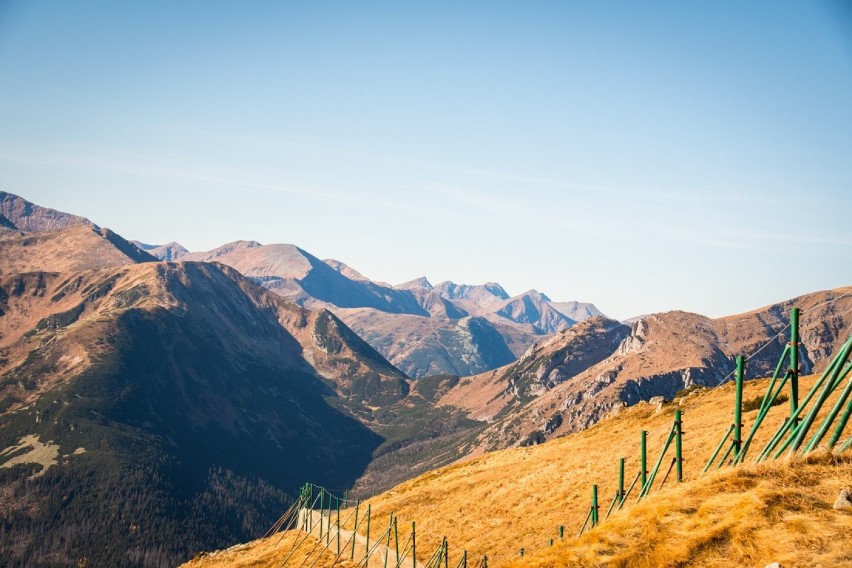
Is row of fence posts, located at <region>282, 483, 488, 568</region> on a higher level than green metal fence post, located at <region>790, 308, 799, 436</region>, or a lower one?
lower

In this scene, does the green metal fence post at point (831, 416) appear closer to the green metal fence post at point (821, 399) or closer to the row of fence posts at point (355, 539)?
the green metal fence post at point (821, 399)

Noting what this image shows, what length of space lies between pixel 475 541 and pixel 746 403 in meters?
41.3

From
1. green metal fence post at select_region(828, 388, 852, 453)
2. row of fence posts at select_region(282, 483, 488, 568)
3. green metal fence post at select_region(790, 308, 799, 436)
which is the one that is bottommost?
row of fence posts at select_region(282, 483, 488, 568)

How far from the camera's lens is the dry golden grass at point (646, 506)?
18.4 metres

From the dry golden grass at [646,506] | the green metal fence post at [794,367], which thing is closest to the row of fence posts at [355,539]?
the dry golden grass at [646,506]

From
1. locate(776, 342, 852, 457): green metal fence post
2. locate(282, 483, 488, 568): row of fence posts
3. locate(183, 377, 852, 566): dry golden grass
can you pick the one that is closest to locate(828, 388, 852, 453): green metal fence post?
locate(183, 377, 852, 566): dry golden grass

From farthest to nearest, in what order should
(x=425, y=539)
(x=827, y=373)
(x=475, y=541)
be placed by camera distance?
(x=425, y=539) < (x=475, y=541) < (x=827, y=373)

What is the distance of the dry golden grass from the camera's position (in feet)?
60.4

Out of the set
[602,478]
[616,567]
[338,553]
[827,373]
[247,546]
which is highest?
[827,373]

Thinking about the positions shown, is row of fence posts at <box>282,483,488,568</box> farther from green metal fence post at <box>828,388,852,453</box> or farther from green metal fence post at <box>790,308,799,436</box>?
green metal fence post at <box>828,388,852,453</box>

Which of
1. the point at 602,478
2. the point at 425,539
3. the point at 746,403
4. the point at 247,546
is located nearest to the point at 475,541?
the point at 425,539

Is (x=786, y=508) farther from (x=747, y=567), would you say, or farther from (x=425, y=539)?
(x=425, y=539)

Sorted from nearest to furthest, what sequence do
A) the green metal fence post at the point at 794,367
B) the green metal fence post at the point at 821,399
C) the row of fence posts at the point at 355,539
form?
1. the green metal fence post at the point at 821,399
2. the green metal fence post at the point at 794,367
3. the row of fence posts at the point at 355,539

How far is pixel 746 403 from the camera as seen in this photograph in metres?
73.7
